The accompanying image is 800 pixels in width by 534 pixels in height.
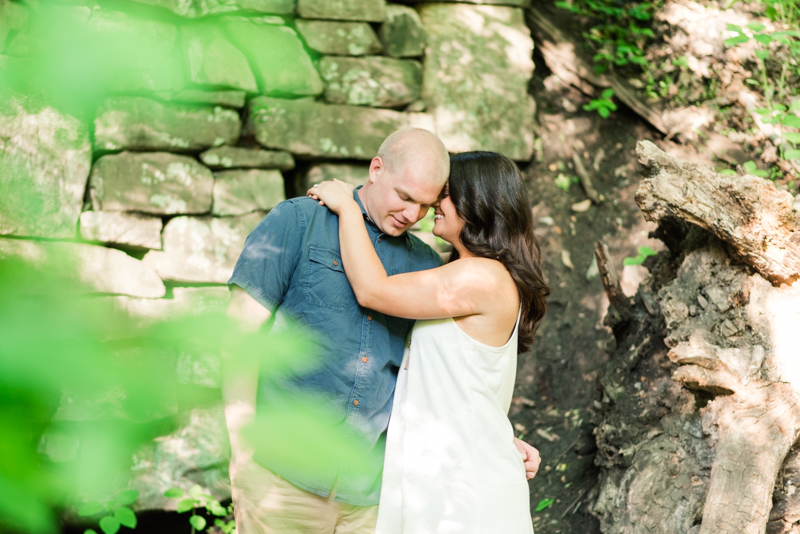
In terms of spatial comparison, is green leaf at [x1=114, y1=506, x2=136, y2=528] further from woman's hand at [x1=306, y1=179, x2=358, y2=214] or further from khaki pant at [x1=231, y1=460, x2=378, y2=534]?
woman's hand at [x1=306, y1=179, x2=358, y2=214]

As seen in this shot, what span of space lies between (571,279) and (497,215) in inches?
85.3

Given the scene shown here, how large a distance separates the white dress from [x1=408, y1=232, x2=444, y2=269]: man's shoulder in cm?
33

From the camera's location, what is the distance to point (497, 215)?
80.5 inches

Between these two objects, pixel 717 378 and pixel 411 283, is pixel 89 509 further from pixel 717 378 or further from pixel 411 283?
pixel 717 378

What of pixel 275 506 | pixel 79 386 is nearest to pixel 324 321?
pixel 275 506

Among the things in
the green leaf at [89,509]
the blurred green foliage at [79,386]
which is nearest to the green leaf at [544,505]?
the green leaf at [89,509]

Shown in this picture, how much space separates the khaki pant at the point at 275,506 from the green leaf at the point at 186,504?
4.90 feet

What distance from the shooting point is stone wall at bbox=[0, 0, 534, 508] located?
3.15 m

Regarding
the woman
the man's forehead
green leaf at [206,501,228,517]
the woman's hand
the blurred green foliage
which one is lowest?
green leaf at [206,501,228,517]

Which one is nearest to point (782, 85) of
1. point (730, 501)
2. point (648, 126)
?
point (648, 126)

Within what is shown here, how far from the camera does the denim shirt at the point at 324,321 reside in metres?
1.92

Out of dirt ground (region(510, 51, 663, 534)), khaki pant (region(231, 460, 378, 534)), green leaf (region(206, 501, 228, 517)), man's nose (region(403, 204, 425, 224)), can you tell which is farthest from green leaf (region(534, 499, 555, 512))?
man's nose (region(403, 204, 425, 224))

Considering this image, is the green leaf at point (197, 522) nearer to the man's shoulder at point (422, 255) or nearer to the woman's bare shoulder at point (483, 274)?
the man's shoulder at point (422, 255)

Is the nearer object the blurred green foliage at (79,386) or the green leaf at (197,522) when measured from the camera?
the blurred green foliage at (79,386)
